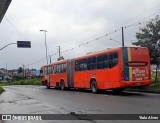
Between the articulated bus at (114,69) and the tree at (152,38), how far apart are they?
149 inches

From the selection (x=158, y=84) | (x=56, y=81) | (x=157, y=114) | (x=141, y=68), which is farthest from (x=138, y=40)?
(x=157, y=114)

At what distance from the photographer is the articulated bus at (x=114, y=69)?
21.8 meters

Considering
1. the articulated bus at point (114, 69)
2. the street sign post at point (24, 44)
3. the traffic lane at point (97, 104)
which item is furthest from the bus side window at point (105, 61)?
the street sign post at point (24, 44)

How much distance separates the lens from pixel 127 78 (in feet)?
71.4

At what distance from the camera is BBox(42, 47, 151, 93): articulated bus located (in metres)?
21.8

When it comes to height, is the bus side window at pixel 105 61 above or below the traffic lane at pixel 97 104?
above

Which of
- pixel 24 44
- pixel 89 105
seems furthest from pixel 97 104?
pixel 24 44

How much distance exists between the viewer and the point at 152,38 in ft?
86.9

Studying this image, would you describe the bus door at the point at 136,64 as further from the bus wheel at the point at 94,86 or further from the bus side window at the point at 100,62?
the bus wheel at the point at 94,86

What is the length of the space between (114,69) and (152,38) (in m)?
5.74

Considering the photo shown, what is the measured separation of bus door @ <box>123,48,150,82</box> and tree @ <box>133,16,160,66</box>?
155 inches

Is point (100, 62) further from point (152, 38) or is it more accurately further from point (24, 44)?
point (24, 44)

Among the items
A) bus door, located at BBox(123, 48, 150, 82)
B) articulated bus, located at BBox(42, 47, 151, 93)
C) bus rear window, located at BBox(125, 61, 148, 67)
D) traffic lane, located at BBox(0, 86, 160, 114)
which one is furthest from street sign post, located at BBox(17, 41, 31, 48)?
bus rear window, located at BBox(125, 61, 148, 67)

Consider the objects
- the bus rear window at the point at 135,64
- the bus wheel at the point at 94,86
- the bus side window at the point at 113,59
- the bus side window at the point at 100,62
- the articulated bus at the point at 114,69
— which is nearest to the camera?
the articulated bus at the point at 114,69
